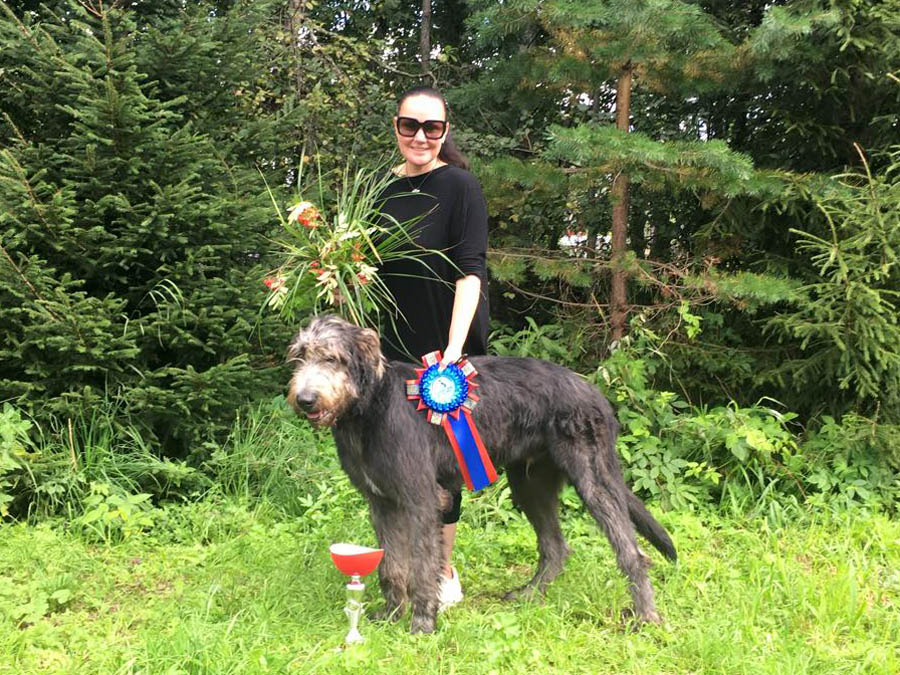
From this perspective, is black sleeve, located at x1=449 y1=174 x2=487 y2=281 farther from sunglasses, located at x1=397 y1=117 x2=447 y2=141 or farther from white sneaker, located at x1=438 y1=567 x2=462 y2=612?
white sneaker, located at x1=438 y1=567 x2=462 y2=612

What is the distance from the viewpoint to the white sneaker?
3.51 m

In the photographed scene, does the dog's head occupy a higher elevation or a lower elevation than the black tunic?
lower

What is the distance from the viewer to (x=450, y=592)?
3.67 m

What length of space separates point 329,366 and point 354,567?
797 mm

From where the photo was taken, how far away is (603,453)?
346cm

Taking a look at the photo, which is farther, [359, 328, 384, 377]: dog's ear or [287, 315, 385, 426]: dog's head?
[359, 328, 384, 377]: dog's ear

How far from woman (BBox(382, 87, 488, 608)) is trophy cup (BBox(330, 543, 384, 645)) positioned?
1.61ft

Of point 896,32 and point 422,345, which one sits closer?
point 422,345

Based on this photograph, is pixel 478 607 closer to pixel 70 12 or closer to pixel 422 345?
pixel 422 345

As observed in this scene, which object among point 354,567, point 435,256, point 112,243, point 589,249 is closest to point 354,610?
point 354,567

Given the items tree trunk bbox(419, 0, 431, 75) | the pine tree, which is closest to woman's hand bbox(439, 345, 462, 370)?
the pine tree

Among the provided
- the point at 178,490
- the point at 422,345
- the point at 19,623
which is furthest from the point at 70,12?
the point at 19,623

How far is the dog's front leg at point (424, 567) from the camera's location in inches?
124

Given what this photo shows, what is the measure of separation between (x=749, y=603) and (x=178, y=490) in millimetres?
3409
